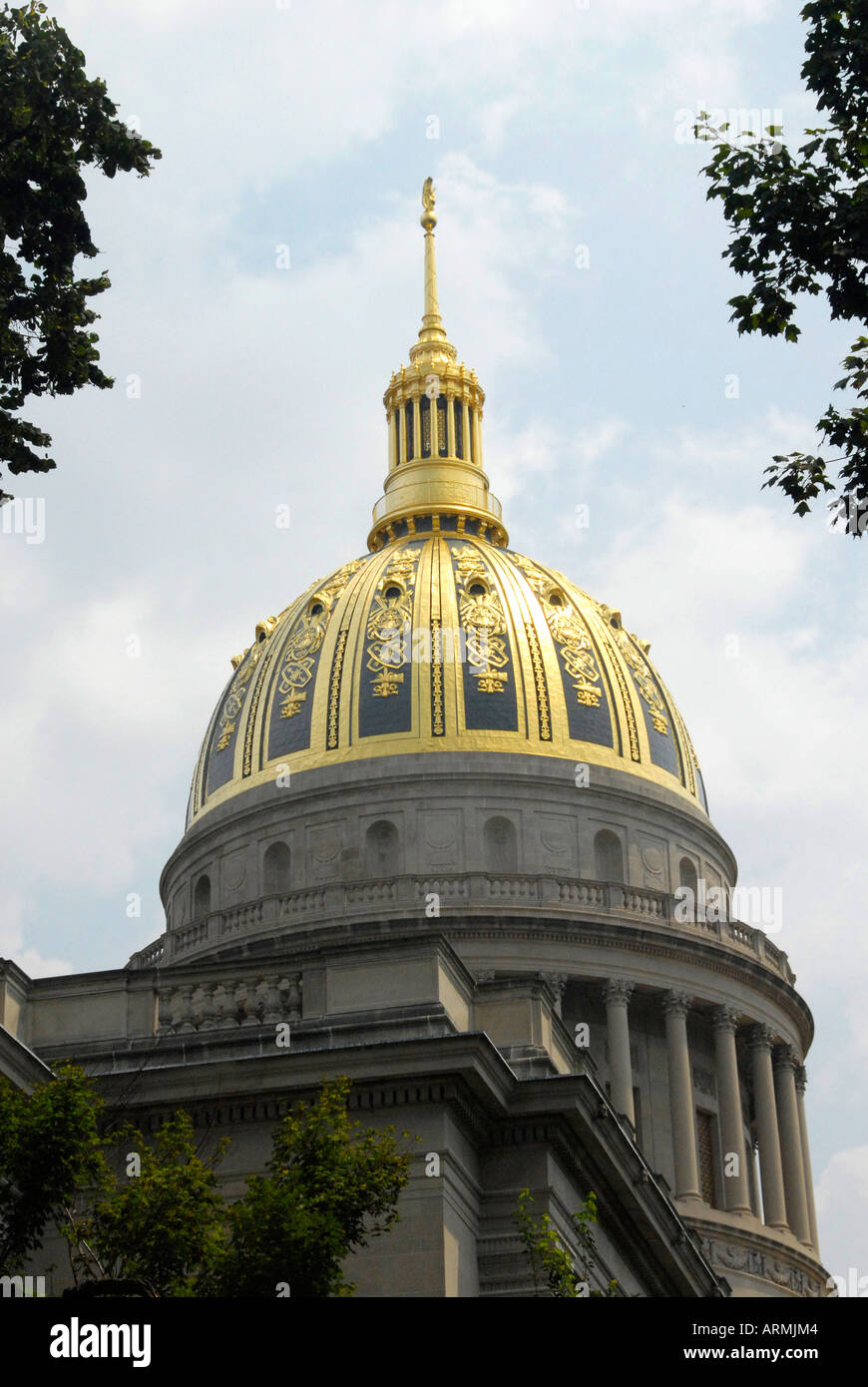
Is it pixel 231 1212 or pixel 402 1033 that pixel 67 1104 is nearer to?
pixel 231 1212

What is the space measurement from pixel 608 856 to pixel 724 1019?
5.43 m

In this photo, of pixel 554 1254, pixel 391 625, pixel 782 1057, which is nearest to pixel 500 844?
pixel 391 625

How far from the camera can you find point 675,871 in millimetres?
68375

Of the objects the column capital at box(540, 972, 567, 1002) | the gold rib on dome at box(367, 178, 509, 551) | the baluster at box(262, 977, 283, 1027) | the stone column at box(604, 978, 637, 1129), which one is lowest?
the baluster at box(262, 977, 283, 1027)

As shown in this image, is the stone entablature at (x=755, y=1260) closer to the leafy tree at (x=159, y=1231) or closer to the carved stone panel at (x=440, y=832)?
the carved stone panel at (x=440, y=832)

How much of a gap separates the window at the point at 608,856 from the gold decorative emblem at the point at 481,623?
4.94m

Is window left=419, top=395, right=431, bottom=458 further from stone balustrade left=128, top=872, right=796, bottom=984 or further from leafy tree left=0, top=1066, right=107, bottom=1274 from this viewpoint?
leafy tree left=0, top=1066, right=107, bottom=1274

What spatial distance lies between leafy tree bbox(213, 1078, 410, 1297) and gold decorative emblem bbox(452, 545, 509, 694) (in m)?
43.3

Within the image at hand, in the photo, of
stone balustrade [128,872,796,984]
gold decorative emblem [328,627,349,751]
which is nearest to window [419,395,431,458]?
gold decorative emblem [328,627,349,751]

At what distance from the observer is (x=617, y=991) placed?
2499 inches

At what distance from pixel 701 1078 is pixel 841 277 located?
161ft

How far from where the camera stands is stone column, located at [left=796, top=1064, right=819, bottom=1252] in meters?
67.6

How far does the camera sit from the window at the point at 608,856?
6675 centimetres

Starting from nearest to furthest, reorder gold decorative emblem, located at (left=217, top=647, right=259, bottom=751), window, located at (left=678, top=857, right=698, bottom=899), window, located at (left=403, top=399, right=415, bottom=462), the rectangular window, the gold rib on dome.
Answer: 1. the rectangular window
2. window, located at (left=678, top=857, right=698, bottom=899)
3. gold decorative emblem, located at (left=217, top=647, right=259, bottom=751)
4. the gold rib on dome
5. window, located at (left=403, top=399, right=415, bottom=462)
